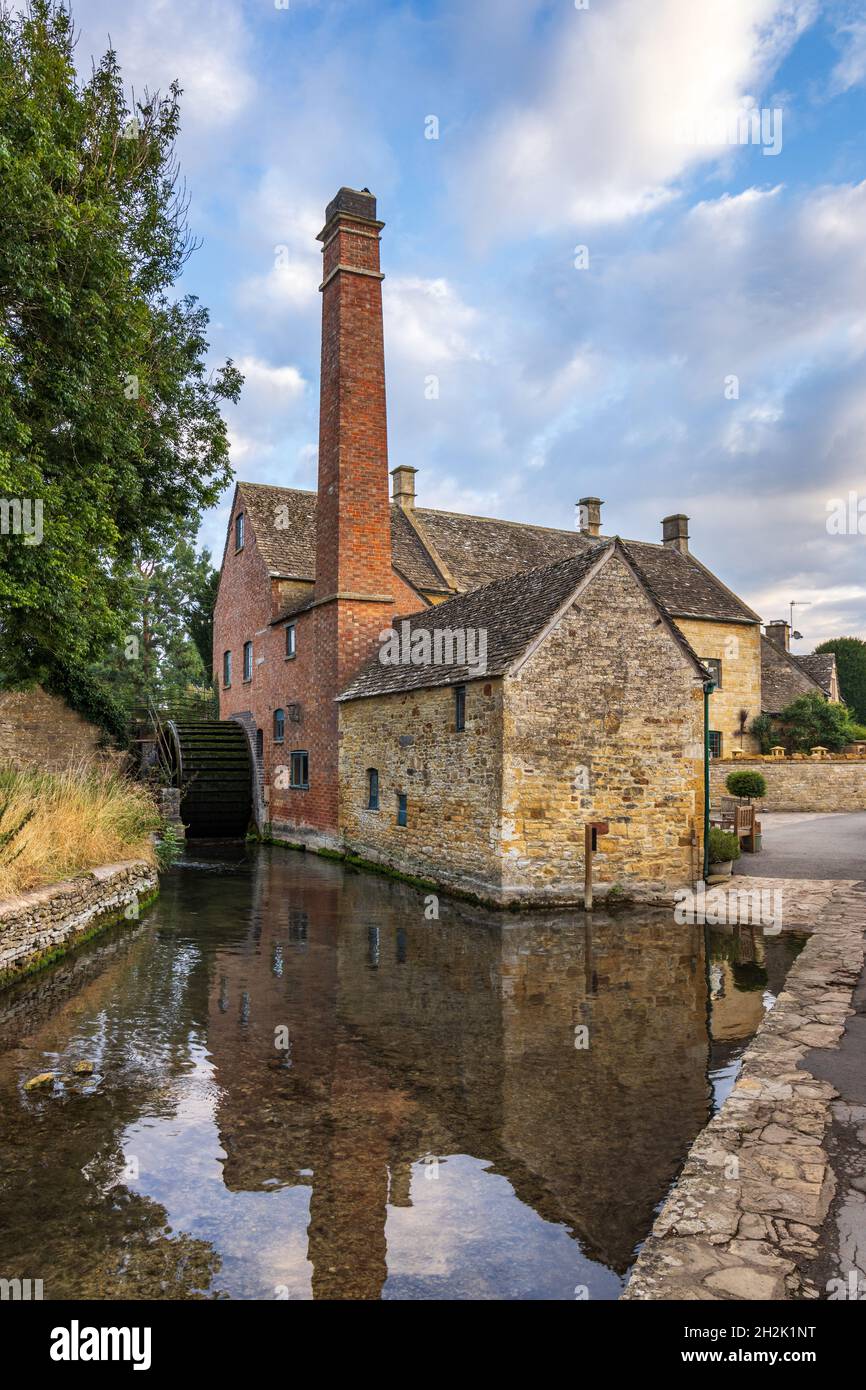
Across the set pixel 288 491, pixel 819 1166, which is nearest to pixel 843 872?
pixel 819 1166

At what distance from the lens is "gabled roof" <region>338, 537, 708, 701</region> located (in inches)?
492

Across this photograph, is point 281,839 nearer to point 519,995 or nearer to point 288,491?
point 288,491

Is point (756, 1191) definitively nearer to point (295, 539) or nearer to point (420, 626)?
point (420, 626)

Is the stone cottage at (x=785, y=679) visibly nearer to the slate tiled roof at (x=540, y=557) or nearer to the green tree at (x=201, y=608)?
the slate tiled roof at (x=540, y=557)

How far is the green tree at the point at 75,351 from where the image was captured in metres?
9.64

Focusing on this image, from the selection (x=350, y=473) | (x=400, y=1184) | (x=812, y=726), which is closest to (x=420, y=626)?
(x=350, y=473)

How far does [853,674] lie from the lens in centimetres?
5078

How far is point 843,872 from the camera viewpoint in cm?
A: 1374

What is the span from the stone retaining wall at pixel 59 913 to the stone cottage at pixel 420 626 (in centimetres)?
509

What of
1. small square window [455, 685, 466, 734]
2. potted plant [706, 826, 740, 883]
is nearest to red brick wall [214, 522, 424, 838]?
Result: small square window [455, 685, 466, 734]

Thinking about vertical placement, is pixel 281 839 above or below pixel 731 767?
below

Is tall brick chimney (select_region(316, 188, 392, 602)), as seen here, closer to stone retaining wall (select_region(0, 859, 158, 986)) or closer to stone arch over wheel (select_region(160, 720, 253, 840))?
stone arch over wheel (select_region(160, 720, 253, 840))

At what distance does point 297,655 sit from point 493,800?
32.6 ft

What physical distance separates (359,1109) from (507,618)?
31.6ft
